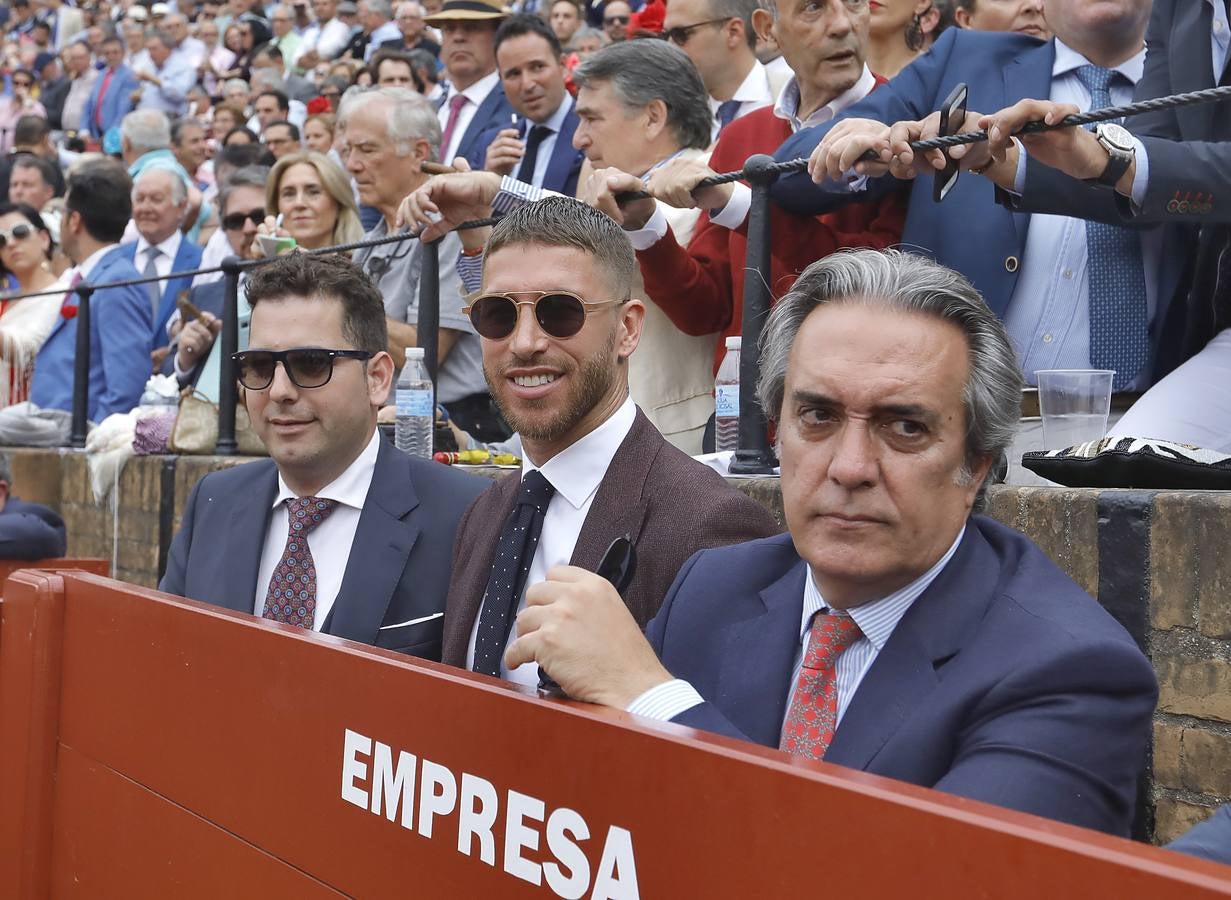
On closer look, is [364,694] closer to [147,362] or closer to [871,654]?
[871,654]

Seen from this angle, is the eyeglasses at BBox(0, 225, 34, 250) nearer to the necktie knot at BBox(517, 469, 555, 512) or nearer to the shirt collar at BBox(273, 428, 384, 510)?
the shirt collar at BBox(273, 428, 384, 510)

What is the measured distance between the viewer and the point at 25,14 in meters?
23.6

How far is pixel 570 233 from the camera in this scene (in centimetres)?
315

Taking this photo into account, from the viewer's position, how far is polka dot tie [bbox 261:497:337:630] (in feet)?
11.8

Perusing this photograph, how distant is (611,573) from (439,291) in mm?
3533

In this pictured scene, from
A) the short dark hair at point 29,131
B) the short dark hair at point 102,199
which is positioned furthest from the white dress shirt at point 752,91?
the short dark hair at point 29,131

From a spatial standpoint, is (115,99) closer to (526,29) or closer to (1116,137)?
(526,29)

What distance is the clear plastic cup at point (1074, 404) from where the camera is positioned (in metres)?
3.46

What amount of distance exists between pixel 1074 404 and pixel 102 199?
7.30m

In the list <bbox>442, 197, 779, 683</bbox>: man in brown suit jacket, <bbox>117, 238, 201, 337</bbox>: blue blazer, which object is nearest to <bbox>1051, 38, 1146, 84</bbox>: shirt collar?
<bbox>442, 197, 779, 683</bbox>: man in brown suit jacket

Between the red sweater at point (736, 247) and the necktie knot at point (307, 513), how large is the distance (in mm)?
1266

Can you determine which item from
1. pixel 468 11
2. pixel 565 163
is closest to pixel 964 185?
pixel 565 163

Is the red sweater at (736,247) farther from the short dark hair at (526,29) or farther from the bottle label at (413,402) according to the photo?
the short dark hair at (526,29)

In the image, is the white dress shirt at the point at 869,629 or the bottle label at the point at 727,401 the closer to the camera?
the white dress shirt at the point at 869,629
